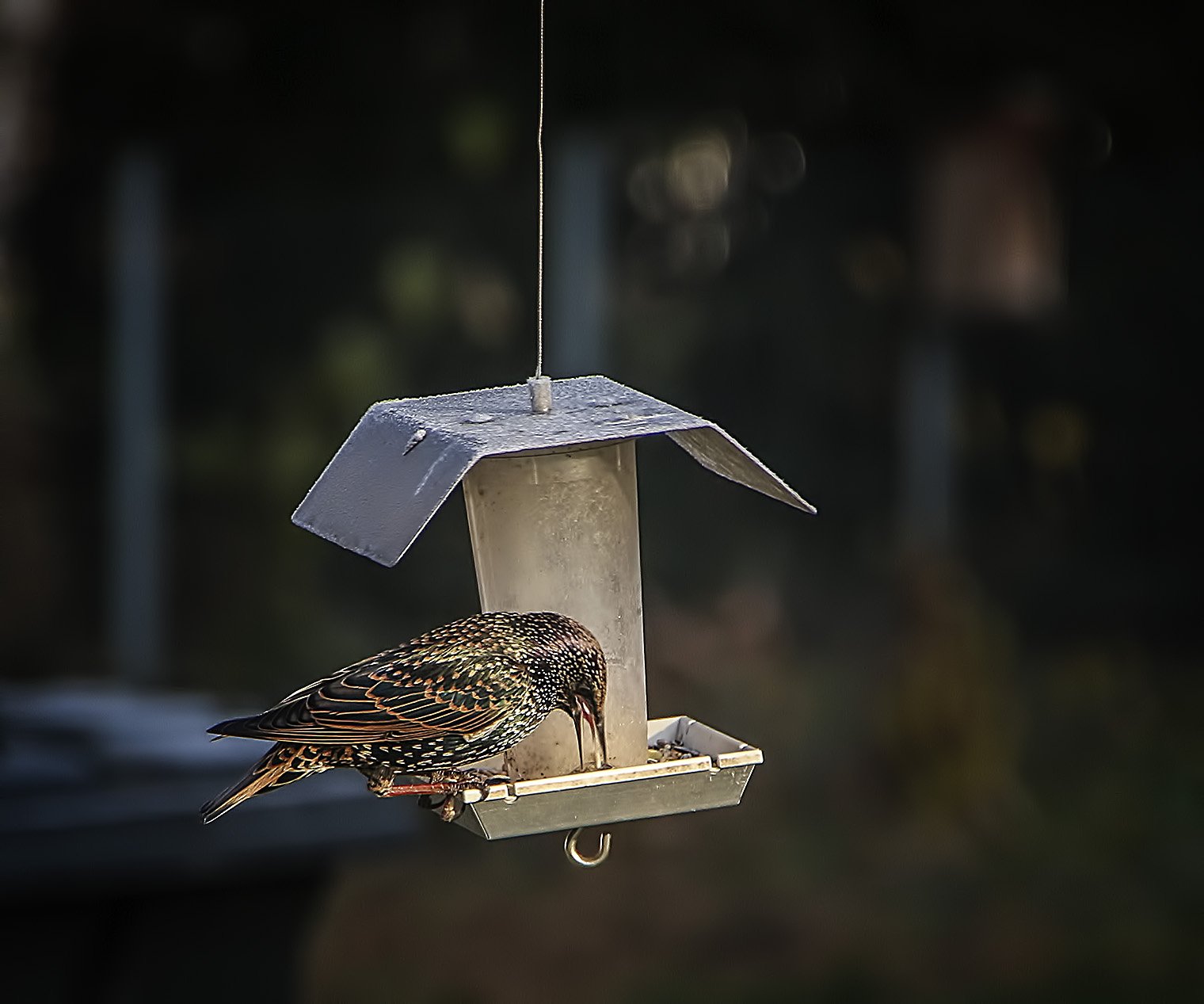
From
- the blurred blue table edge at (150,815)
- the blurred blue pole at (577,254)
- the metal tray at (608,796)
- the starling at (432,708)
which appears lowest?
the blurred blue table edge at (150,815)

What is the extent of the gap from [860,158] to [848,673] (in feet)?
7.94

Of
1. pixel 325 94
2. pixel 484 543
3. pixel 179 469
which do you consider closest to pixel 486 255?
pixel 325 94

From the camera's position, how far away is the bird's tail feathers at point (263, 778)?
2400 millimetres

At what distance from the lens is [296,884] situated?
152 inches

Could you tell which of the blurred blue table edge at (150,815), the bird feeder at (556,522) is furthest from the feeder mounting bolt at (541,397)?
the blurred blue table edge at (150,815)

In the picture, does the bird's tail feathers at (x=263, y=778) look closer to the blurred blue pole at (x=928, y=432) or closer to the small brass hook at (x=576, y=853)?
the small brass hook at (x=576, y=853)

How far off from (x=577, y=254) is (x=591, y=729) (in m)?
5.06

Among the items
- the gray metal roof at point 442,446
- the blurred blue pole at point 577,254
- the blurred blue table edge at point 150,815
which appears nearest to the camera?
the gray metal roof at point 442,446

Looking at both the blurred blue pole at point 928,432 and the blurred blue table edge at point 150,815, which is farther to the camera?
the blurred blue pole at point 928,432

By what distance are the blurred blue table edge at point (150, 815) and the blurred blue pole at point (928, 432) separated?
178 inches

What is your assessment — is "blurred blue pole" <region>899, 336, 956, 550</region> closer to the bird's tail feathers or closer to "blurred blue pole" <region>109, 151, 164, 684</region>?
"blurred blue pole" <region>109, 151, 164, 684</region>

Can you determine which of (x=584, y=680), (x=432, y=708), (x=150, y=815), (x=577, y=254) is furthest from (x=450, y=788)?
(x=577, y=254)

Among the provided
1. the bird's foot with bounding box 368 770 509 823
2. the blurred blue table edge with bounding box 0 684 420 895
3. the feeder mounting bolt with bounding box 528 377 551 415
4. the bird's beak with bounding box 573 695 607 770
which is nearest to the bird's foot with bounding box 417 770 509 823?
the bird's foot with bounding box 368 770 509 823

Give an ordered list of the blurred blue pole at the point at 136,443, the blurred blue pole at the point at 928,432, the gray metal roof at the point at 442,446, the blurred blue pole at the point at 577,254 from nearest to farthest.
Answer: the gray metal roof at the point at 442,446, the blurred blue pole at the point at 577,254, the blurred blue pole at the point at 136,443, the blurred blue pole at the point at 928,432
